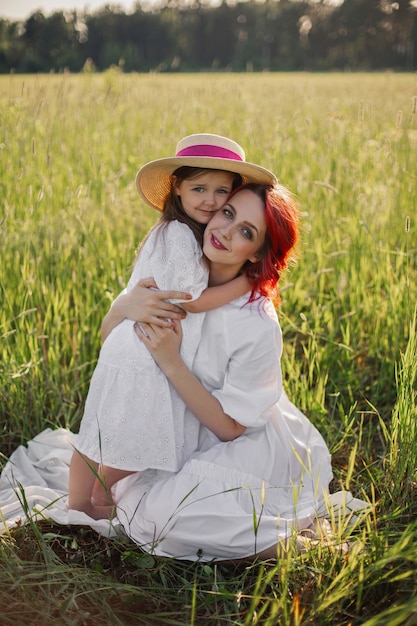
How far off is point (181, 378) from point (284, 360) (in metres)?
0.78

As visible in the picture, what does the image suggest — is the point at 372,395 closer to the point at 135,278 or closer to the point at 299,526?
the point at 299,526

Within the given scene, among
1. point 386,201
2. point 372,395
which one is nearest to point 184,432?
point 372,395

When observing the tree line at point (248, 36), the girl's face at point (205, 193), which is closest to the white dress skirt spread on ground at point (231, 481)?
the girl's face at point (205, 193)

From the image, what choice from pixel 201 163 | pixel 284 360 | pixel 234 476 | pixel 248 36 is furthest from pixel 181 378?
pixel 248 36

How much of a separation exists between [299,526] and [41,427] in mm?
1126

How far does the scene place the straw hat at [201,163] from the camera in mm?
1879

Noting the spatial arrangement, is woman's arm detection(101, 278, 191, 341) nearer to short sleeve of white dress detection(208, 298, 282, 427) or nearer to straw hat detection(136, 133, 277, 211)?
short sleeve of white dress detection(208, 298, 282, 427)

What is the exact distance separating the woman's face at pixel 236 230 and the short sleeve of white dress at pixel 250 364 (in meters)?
0.18

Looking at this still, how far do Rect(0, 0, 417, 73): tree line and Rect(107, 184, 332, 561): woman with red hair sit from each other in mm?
8986

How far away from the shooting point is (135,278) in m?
2.16

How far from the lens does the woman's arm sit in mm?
1980

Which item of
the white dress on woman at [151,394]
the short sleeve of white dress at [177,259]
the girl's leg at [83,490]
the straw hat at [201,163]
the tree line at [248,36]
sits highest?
the tree line at [248,36]

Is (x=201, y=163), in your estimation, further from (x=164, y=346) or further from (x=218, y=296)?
(x=164, y=346)

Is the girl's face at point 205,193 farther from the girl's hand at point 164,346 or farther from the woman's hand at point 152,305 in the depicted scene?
the girl's hand at point 164,346
